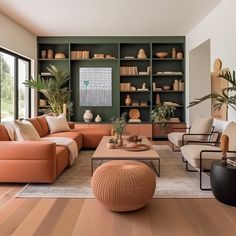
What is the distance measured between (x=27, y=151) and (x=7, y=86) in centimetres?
329

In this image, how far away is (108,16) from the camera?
6.06 metres

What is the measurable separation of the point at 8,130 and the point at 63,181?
3.76 feet

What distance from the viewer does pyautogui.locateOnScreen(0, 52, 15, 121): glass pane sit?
243 inches

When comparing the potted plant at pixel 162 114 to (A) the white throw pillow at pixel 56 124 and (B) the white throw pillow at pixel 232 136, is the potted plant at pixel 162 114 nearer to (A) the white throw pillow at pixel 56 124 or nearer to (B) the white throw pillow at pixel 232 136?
(A) the white throw pillow at pixel 56 124

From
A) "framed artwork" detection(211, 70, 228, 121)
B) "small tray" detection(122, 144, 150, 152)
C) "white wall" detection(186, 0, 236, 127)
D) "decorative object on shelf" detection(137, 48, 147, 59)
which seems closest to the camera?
"small tray" detection(122, 144, 150, 152)

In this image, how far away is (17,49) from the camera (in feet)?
21.7

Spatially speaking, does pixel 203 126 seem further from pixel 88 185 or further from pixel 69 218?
pixel 69 218

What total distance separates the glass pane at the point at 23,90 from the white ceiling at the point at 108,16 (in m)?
0.98

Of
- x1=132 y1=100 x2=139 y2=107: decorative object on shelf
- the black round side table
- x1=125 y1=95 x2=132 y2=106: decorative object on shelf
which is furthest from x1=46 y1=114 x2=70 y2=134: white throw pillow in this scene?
the black round side table

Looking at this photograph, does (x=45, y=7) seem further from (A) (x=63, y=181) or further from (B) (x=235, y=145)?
(B) (x=235, y=145)

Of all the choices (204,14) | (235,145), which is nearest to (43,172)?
(235,145)

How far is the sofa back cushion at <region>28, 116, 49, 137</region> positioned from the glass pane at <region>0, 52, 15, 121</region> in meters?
0.96

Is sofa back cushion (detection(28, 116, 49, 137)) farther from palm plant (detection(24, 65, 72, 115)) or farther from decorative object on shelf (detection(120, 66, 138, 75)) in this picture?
decorative object on shelf (detection(120, 66, 138, 75))

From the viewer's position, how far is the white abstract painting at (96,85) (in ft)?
27.1
